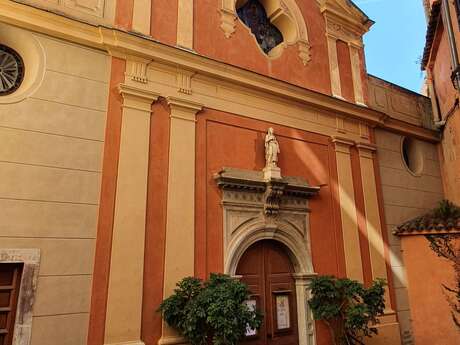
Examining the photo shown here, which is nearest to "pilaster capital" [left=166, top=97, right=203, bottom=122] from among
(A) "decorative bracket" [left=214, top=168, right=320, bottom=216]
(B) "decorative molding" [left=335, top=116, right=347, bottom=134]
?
(A) "decorative bracket" [left=214, top=168, right=320, bottom=216]

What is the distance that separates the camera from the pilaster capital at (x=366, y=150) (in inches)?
356

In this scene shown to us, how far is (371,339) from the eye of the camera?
773cm

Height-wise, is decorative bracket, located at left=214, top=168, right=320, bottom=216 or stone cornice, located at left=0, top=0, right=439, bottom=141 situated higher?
stone cornice, located at left=0, top=0, right=439, bottom=141

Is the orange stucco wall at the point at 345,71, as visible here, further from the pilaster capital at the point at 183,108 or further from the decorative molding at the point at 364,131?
the pilaster capital at the point at 183,108

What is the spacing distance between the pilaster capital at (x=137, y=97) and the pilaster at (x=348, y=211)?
4.36 m

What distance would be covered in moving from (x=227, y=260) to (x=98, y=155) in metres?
2.70

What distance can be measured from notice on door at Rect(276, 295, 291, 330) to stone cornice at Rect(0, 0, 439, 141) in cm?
408

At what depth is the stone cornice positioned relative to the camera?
564 centimetres

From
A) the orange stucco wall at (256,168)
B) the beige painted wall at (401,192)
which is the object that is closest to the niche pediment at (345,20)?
the beige painted wall at (401,192)

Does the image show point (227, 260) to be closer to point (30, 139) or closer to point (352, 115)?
point (30, 139)

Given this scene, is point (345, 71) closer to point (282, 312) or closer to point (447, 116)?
point (447, 116)

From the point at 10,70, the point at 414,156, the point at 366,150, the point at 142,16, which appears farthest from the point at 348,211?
the point at 10,70

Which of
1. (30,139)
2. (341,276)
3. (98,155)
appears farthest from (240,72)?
(341,276)

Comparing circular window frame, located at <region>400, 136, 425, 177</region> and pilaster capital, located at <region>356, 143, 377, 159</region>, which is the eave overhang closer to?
circular window frame, located at <region>400, 136, 425, 177</region>
